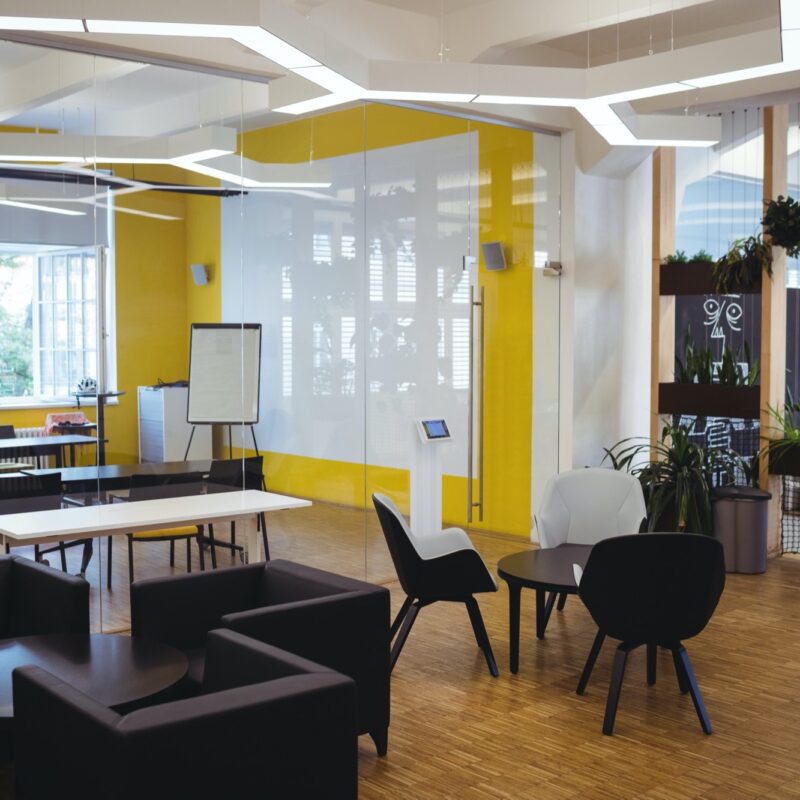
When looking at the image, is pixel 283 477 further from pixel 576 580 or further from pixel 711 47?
pixel 711 47

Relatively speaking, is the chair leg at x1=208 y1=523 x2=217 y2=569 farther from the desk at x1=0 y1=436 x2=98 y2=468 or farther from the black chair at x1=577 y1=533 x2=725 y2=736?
the black chair at x1=577 y1=533 x2=725 y2=736

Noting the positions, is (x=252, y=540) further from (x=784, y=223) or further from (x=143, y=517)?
(x=784, y=223)

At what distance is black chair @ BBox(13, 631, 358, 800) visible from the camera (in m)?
2.42

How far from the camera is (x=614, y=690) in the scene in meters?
4.26

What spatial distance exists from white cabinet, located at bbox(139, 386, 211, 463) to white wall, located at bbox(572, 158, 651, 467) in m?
3.45

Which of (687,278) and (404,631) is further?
(687,278)

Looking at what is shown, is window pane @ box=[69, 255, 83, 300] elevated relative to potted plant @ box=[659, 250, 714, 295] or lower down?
lower down

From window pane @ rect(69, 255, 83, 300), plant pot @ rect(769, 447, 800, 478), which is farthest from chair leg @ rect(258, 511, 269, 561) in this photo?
plant pot @ rect(769, 447, 800, 478)

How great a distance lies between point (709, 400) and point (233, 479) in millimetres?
3899

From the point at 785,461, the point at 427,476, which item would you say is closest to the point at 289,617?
the point at 427,476

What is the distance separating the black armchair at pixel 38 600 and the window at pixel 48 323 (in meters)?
1.23

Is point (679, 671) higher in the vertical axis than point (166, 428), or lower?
lower

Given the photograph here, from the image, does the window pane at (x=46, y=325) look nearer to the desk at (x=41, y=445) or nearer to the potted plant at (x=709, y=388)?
the desk at (x=41, y=445)

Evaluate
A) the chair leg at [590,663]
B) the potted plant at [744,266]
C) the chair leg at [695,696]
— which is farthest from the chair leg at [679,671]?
the potted plant at [744,266]
